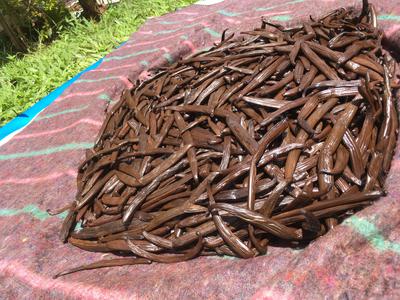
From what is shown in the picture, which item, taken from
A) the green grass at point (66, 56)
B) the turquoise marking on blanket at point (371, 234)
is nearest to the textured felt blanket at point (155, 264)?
the turquoise marking on blanket at point (371, 234)

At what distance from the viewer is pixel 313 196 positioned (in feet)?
3.22

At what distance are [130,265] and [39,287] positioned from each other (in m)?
0.27

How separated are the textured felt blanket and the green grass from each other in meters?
1.37

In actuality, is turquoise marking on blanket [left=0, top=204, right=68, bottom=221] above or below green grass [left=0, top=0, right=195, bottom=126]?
above

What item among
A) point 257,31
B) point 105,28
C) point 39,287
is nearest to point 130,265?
point 39,287

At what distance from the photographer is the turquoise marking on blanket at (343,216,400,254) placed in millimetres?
830

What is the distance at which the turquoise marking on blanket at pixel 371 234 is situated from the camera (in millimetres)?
830

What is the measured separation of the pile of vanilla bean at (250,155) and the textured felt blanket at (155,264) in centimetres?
5

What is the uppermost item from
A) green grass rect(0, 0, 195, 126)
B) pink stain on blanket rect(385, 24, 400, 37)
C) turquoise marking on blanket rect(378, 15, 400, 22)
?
turquoise marking on blanket rect(378, 15, 400, 22)

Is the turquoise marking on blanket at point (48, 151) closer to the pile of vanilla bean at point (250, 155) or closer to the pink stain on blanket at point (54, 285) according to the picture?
the pile of vanilla bean at point (250, 155)

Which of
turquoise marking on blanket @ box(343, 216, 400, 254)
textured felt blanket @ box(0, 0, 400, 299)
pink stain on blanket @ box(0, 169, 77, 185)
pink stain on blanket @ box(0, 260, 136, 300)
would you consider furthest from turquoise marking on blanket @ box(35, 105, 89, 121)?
turquoise marking on blanket @ box(343, 216, 400, 254)

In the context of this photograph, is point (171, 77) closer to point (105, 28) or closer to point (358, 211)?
point (358, 211)

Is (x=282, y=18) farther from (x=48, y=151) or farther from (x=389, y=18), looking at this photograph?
(x=48, y=151)

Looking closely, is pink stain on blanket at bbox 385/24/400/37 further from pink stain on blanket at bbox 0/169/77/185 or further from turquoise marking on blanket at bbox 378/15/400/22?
pink stain on blanket at bbox 0/169/77/185
